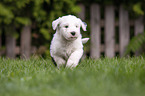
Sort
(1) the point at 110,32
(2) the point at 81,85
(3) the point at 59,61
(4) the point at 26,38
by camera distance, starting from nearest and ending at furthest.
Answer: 1. (2) the point at 81,85
2. (3) the point at 59,61
3. (4) the point at 26,38
4. (1) the point at 110,32

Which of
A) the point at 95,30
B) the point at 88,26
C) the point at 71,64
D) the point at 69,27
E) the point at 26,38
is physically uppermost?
the point at 69,27

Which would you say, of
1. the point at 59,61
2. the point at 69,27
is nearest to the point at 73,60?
the point at 59,61

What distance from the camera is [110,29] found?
21.2 feet

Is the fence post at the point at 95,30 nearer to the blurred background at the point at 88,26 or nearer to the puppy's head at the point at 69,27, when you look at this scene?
the blurred background at the point at 88,26

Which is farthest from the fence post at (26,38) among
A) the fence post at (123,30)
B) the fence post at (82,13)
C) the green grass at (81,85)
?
the green grass at (81,85)

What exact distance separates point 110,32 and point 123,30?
A: 1.17ft

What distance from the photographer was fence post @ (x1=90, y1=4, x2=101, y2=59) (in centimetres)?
644

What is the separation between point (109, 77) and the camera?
260 cm

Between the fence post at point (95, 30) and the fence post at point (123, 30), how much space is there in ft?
1.92

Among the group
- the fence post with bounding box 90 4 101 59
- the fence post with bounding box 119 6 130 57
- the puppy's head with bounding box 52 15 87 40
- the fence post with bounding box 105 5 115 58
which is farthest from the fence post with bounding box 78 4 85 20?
the puppy's head with bounding box 52 15 87 40

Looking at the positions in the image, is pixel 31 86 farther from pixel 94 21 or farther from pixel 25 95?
pixel 94 21

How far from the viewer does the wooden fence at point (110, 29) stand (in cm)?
644

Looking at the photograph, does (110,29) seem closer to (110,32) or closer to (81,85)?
(110,32)

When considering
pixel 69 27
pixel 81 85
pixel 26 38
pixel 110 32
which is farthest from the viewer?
pixel 110 32
